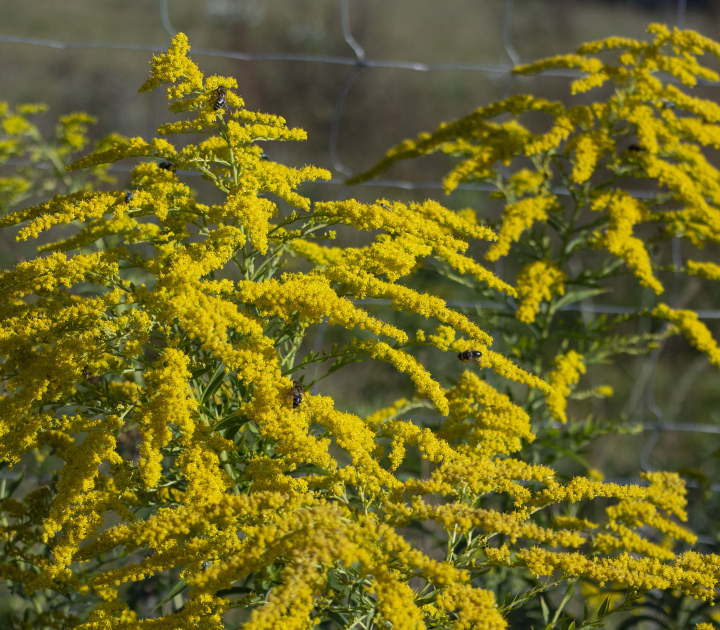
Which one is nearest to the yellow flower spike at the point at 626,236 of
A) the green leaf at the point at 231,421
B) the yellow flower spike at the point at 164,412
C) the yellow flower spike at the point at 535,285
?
the yellow flower spike at the point at 535,285

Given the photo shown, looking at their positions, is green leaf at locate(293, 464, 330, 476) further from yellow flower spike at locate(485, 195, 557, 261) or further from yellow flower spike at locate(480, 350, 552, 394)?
yellow flower spike at locate(485, 195, 557, 261)

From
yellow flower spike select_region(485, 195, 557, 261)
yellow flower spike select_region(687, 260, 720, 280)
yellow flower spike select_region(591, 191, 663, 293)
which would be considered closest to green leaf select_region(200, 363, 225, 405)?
yellow flower spike select_region(485, 195, 557, 261)

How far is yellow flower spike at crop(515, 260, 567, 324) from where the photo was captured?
2.12 meters

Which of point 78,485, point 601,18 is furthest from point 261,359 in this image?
point 601,18

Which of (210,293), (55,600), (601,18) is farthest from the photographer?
(601,18)

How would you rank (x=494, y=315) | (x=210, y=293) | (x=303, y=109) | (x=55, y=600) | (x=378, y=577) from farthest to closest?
(x=303, y=109) < (x=494, y=315) < (x=55, y=600) < (x=210, y=293) < (x=378, y=577)

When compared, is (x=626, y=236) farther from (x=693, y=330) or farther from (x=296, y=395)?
(x=296, y=395)

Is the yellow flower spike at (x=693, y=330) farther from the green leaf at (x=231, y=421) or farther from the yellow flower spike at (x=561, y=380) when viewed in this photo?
the green leaf at (x=231, y=421)

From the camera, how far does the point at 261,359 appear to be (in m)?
1.42

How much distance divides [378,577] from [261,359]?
20.3 inches

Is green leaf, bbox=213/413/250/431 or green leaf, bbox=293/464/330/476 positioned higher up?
green leaf, bbox=213/413/250/431

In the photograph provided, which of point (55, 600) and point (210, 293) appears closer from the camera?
point (210, 293)

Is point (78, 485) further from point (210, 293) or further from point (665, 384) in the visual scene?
point (665, 384)

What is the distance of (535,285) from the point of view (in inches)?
85.5
